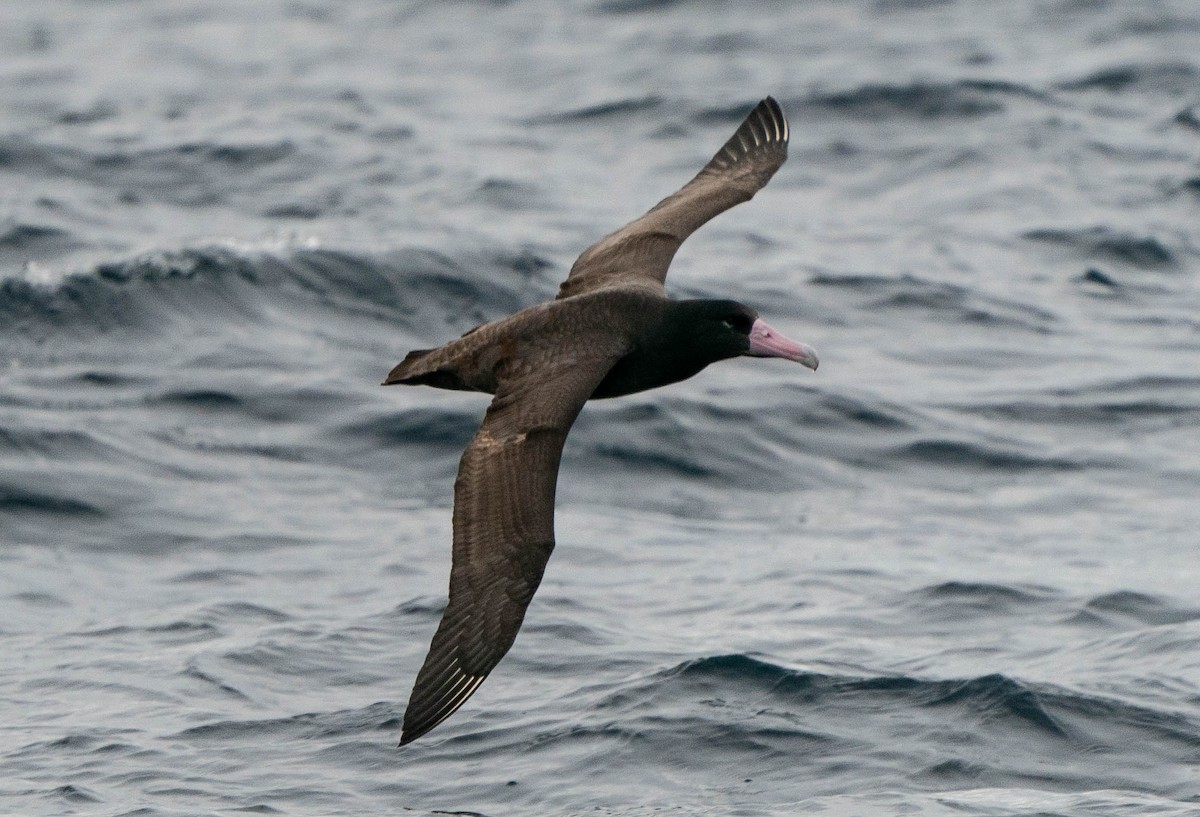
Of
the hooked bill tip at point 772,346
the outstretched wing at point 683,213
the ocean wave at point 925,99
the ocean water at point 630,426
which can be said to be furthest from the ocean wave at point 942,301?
the hooked bill tip at point 772,346

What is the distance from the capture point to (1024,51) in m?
26.4

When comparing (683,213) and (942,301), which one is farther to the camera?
(942,301)

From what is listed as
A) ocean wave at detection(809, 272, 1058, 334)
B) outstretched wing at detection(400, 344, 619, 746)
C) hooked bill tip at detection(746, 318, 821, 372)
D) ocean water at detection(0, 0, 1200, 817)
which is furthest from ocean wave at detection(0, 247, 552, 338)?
outstretched wing at detection(400, 344, 619, 746)

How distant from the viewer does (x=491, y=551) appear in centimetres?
900

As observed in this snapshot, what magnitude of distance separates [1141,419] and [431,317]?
613cm

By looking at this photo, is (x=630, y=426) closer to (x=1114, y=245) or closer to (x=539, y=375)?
(x=539, y=375)

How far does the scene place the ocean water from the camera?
10602 mm

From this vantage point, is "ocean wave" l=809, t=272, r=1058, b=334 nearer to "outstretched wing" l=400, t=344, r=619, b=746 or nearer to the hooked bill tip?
the hooked bill tip

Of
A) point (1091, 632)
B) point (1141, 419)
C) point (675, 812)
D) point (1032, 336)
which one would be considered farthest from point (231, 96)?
point (675, 812)

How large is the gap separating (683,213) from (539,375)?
256 cm

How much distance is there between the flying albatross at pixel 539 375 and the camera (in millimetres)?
8938

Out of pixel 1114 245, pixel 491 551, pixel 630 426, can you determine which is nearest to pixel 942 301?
pixel 1114 245

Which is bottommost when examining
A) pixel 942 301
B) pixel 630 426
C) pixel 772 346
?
pixel 630 426

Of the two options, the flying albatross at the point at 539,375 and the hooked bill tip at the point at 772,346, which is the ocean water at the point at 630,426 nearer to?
the flying albatross at the point at 539,375
